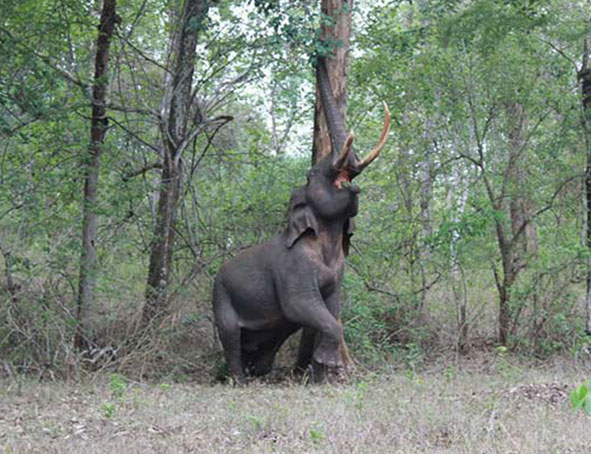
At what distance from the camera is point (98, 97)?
12.2 metres

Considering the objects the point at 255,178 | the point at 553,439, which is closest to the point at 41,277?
the point at 255,178

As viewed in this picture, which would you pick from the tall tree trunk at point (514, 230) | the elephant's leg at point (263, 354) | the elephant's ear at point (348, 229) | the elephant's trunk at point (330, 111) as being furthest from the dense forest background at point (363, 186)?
the elephant's ear at point (348, 229)

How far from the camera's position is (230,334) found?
11164 mm

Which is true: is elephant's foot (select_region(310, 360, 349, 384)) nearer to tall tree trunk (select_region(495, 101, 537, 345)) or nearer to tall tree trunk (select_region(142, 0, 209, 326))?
tall tree trunk (select_region(142, 0, 209, 326))

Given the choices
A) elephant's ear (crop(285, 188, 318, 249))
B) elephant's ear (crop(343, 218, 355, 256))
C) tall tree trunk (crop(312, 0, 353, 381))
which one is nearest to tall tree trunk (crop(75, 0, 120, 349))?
elephant's ear (crop(285, 188, 318, 249))

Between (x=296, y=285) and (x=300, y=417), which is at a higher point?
(x=296, y=285)

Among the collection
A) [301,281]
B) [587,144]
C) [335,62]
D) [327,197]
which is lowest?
[301,281]

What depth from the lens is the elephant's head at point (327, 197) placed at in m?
10.7

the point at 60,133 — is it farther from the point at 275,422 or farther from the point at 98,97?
the point at 275,422

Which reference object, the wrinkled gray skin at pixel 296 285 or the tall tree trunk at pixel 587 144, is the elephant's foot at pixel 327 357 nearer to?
the wrinkled gray skin at pixel 296 285

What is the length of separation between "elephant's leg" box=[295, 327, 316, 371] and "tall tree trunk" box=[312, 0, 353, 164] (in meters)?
2.12

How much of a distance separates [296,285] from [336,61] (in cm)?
298

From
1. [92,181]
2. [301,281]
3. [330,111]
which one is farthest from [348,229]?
[92,181]

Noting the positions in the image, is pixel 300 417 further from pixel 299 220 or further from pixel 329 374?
pixel 299 220
